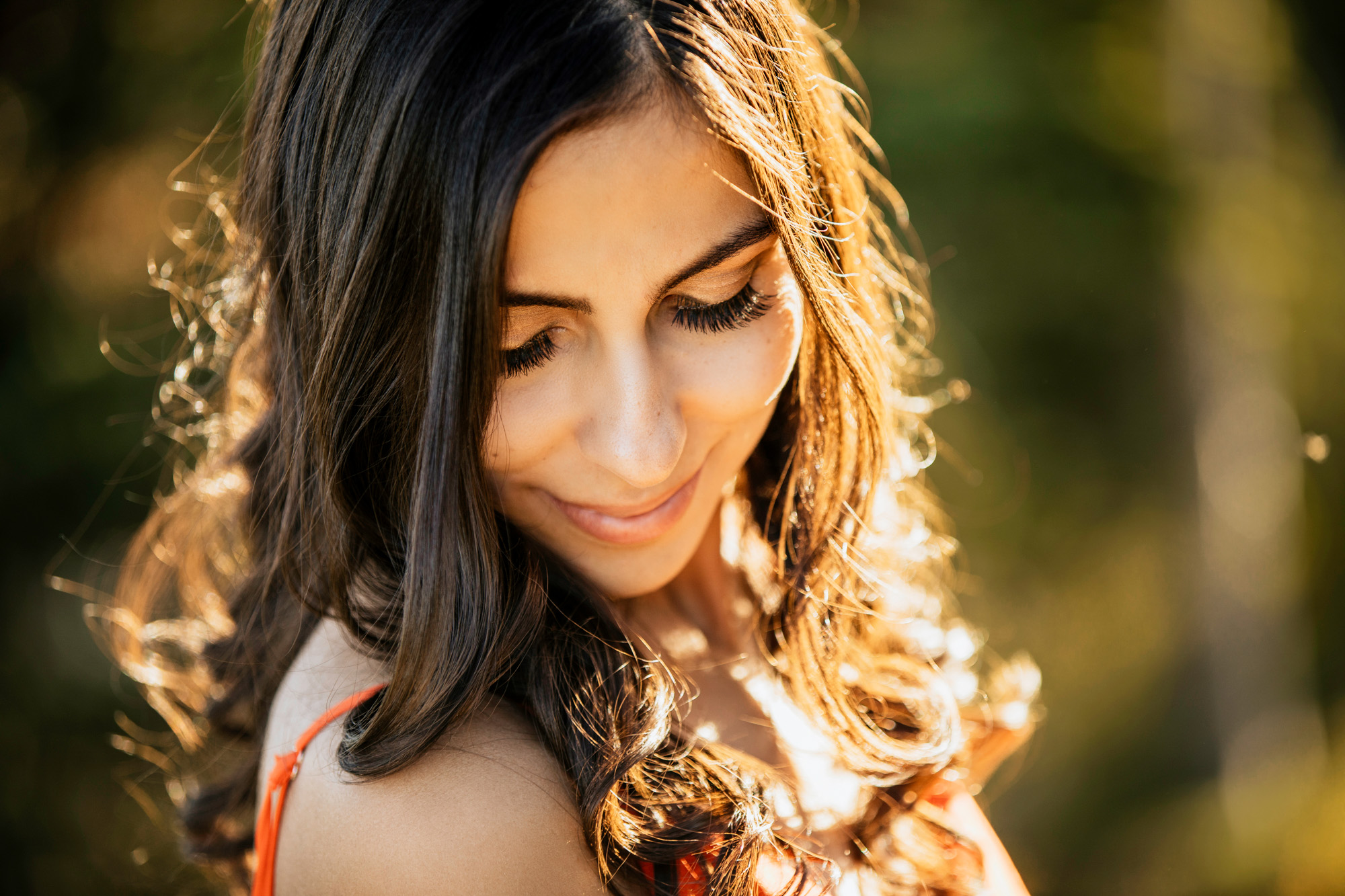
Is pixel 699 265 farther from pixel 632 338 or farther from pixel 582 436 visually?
pixel 582 436

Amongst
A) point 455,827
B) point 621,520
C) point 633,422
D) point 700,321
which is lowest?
point 455,827

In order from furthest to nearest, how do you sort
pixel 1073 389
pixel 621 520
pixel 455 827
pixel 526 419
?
pixel 1073 389 < pixel 621 520 < pixel 526 419 < pixel 455 827

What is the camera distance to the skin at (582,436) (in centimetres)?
91

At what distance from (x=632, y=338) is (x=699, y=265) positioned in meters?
0.11

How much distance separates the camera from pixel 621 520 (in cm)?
114

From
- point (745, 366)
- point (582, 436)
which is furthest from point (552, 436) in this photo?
point (745, 366)

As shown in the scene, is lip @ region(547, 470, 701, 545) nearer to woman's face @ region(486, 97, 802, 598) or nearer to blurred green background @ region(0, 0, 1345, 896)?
woman's face @ region(486, 97, 802, 598)

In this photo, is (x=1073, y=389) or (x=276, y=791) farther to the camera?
(x=1073, y=389)

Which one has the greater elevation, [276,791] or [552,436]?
[552,436]

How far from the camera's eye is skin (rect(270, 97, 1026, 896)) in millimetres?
907

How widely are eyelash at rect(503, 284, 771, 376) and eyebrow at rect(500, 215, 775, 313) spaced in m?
0.06

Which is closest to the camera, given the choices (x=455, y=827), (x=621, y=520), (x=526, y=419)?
(x=455, y=827)

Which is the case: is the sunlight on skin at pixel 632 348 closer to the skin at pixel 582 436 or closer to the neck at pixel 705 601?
the skin at pixel 582 436

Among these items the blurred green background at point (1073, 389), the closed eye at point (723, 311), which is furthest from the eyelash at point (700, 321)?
the blurred green background at point (1073, 389)
